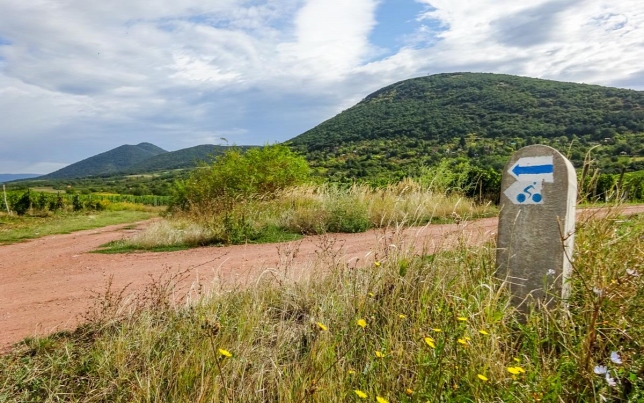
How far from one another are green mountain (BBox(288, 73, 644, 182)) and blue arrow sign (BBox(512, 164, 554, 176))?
38.3 m

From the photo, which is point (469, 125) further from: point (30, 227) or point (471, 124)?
point (30, 227)

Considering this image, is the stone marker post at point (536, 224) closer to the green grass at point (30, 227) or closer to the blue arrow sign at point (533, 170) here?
the blue arrow sign at point (533, 170)

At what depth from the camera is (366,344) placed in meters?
3.00

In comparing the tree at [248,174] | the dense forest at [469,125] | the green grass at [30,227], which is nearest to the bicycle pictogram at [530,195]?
the tree at [248,174]

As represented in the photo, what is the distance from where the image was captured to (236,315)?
348 cm

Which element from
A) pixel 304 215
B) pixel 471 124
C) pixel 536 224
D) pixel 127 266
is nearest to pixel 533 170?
pixel 536 224

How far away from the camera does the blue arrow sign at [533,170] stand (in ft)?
11.3

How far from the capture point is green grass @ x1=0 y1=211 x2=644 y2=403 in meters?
2.35

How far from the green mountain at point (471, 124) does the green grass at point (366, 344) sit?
38453 mm

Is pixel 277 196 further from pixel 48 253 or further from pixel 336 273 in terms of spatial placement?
pixel 336 273

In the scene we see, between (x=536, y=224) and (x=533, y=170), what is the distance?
46 centimetres

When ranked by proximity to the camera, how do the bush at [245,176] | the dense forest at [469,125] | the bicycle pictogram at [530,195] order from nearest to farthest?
1. the bicycle pictogram at [530,195]
2. the bush at [245,176]
3. the dense forest at [469,125]

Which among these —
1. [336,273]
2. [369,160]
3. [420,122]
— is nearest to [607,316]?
[336,273]

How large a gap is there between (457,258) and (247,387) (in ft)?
7.81
